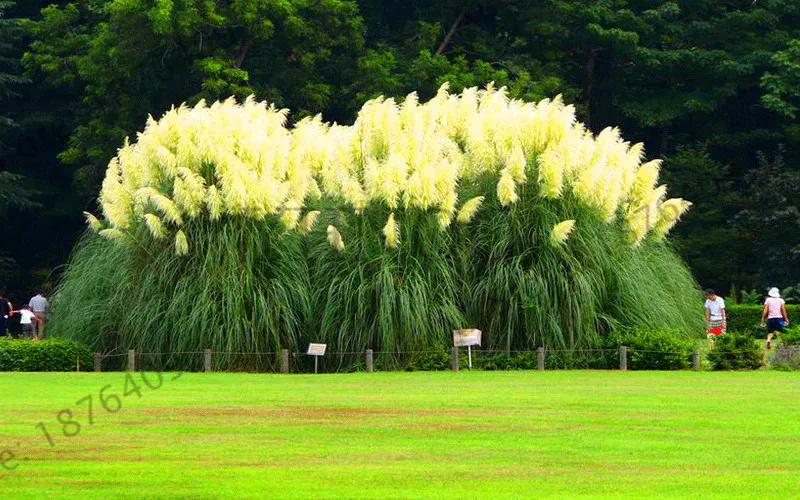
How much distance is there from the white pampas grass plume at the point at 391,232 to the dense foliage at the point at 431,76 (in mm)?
16586

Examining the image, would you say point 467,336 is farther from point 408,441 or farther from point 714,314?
point 408,441

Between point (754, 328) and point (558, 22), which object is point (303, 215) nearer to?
point (754, 328)

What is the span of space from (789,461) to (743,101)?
127ft

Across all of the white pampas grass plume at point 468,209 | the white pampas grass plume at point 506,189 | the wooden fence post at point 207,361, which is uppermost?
the white pampas grass plume at point 506,189

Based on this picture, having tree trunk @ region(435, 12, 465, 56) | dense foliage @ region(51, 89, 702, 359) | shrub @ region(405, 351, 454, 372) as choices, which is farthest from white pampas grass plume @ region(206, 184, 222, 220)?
tree trunk @ region(435, 12, 465, 56)

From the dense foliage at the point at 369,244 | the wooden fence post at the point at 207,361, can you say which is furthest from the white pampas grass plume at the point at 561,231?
the wooden fence post at the point at 207,361

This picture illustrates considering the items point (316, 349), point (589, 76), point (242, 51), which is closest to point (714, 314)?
point (316, 349)

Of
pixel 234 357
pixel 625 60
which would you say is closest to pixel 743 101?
pixel 625 60

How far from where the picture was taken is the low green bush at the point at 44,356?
83.7 feet

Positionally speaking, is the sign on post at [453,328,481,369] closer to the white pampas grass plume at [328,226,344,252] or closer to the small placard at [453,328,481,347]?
the small placard at [453,328,481,347]

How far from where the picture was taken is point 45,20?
46.0 meters

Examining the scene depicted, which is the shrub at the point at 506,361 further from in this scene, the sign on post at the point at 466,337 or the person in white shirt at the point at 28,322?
the person in white shirt at the point at 28,322

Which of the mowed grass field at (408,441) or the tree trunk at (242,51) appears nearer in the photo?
the mowed grass field at (408,441)

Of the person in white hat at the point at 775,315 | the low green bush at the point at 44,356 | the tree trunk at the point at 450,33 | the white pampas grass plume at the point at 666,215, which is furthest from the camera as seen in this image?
the tree trunk at the point at 450,33
